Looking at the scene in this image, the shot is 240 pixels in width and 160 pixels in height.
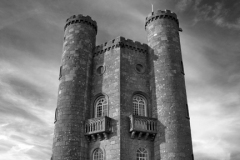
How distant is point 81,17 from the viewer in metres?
31.7

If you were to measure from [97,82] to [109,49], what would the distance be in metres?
3.75

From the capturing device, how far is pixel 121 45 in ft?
97.1

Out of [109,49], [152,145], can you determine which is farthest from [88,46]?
[152,145]

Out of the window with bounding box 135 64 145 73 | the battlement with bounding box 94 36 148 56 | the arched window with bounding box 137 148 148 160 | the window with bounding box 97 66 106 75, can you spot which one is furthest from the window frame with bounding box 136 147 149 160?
the battlement with bounding box 94 36 148 56

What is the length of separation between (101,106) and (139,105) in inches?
145

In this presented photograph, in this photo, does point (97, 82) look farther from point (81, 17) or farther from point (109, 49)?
point (81, 17)

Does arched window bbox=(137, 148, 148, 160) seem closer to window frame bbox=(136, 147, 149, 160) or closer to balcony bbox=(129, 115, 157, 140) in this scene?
window frame bbox=(136, 147, 149, 160)

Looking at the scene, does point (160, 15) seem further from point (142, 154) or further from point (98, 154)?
point (98, 154)

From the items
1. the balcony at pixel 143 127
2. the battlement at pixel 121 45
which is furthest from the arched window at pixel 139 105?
the battlement at pixel 121 45

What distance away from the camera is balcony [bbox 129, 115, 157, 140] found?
25.4m

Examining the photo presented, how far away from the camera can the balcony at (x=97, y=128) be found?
2548 centimetres

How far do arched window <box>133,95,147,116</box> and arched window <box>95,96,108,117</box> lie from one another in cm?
276

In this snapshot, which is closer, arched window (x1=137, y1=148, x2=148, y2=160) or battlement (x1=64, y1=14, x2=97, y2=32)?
arched window (x1=137, y1=148, x2=148, y2=160)

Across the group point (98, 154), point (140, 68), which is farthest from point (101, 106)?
point (140, 68)
